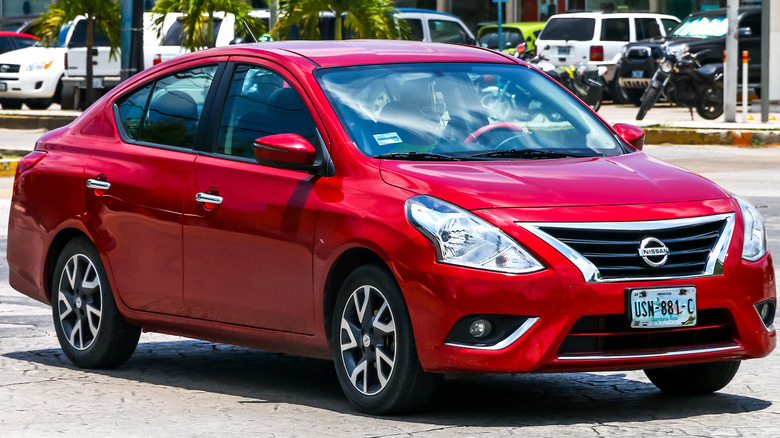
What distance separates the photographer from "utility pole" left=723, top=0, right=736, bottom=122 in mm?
23391

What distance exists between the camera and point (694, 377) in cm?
640

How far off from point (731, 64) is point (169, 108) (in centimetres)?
1758

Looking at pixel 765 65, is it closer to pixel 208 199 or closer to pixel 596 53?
pixel 596 53

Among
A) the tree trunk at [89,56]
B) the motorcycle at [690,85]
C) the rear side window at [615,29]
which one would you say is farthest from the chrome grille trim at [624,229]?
the rear side window at [615,29]

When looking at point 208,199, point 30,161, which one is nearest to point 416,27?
point 30,161

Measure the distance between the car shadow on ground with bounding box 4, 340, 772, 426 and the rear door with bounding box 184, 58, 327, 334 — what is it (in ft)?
1.20

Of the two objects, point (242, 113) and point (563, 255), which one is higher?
point (242, 113)

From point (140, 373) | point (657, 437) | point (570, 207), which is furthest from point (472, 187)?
point (140, 373)

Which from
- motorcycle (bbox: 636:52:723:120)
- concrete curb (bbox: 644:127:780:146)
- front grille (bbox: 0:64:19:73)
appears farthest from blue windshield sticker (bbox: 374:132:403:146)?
front grille (bbox: 0:64:19:73)

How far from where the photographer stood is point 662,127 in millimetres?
22875

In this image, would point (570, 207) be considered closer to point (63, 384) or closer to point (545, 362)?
point (545, 362)

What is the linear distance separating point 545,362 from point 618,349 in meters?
0.30

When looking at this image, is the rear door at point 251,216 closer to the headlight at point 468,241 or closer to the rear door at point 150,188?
the rear door at point 150,188

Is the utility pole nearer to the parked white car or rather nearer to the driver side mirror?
the parked white car
